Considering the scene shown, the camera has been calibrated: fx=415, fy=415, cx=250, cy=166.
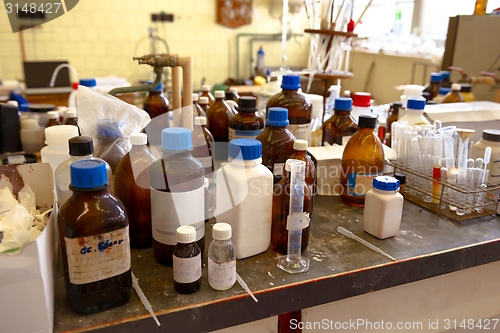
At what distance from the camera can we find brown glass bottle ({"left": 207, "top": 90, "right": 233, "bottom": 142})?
129 centimetres

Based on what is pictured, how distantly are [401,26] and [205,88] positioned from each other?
2493 millimetres

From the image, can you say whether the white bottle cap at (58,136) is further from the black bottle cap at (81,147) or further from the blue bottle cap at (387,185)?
the blue bottle cap at (387,185)

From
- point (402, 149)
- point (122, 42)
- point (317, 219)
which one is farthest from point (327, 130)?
point (122, 42)

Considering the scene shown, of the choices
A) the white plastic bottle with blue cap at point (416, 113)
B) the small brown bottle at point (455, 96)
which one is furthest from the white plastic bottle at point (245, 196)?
the small brown bottle at point (455, 96)

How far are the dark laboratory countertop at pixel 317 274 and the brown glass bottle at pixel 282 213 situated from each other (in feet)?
0.09

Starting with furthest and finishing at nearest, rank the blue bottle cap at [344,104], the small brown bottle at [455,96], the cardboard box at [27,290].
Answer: the small brown bottle at [455,96]
the blue bottle cap at [344,104]
the cardboard box at [27,290]

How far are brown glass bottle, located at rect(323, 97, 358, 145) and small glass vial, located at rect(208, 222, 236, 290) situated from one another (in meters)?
0.65

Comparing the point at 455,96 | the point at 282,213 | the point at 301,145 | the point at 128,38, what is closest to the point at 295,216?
the point at 282,213

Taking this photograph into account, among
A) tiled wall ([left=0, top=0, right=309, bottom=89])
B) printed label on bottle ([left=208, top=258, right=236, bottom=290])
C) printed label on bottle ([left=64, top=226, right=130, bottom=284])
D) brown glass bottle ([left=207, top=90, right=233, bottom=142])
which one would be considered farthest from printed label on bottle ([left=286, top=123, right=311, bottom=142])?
tiled wall ([left=0, top=0, right=309, bottom=89])

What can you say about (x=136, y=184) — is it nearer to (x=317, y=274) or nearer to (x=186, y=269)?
(x=186, y=269)

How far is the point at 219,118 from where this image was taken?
51.2 inches

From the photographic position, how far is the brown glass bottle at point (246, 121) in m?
1.14

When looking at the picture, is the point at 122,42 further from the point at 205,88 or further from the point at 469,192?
the point at 469,192

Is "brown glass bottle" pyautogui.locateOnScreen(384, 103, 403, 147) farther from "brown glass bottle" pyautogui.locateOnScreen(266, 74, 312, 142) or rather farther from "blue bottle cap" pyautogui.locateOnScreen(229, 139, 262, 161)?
"blue bottle cap" pyautogui.locateOnScreen(229, 139, 262, 161)
